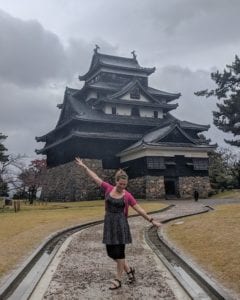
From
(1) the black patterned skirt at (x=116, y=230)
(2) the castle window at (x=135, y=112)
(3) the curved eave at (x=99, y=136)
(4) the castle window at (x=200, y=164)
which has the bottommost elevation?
(1) the black patterned skirt at (x=116, y=230)

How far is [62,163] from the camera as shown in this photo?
47.1 m

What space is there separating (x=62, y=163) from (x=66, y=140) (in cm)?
388

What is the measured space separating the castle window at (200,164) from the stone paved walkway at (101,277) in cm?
3225

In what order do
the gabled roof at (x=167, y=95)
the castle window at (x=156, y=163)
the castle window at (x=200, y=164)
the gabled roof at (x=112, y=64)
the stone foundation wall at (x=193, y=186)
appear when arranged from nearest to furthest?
1. the castle window at (x=156, y=163)
2. the stone foundation wall at (x=193, y=186)
3. the castle window at (x=200, y=164)
4. the gabled roof at (x=167, y=95)
5. the gabled roof at (x=112, y=64)

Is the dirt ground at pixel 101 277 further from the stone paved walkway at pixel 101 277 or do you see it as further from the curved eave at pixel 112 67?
the curved eave at pixel 112 67

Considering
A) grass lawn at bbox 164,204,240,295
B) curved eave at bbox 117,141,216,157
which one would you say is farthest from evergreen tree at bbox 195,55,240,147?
grass lawn at bbox 164,204,240,295

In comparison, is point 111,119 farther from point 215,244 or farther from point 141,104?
point 215,244

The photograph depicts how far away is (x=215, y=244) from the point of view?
1169 cm

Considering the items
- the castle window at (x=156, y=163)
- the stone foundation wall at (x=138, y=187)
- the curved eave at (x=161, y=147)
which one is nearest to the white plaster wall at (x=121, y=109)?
the curved eave at (x=161, y=147)

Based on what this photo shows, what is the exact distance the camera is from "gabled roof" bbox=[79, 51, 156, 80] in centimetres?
5432

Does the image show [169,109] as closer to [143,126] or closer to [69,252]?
[143,126]

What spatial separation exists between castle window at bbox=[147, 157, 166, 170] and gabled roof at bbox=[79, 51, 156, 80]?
18.0 metres

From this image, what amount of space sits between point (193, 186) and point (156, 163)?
521cm

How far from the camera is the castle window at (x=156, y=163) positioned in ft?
134
